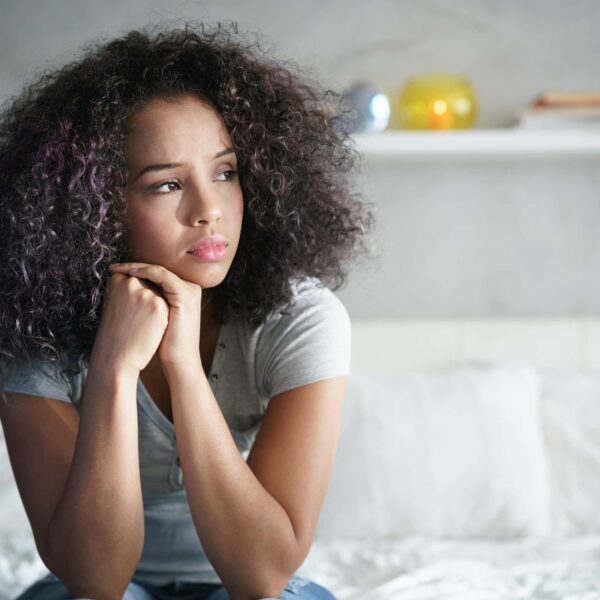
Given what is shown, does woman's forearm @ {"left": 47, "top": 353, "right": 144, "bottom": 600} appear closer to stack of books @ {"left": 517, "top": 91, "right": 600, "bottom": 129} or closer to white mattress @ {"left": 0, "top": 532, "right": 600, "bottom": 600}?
white mattress @ {"left": 0, "top": 532, "right": 600, "bottom": 600}

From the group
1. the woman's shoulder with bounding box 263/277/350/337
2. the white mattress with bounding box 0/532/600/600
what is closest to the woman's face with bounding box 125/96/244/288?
the woman's shoulder with bounding box 263/277/350/337

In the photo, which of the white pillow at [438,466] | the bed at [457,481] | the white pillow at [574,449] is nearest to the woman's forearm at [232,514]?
the bed at [457,481]

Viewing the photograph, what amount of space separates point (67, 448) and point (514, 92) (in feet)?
5.88

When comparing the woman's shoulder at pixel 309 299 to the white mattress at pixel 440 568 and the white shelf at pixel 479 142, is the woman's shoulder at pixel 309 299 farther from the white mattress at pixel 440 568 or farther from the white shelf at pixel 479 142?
the white shelf at pixel 479 142

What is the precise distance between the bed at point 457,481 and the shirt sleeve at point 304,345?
0.59 metres

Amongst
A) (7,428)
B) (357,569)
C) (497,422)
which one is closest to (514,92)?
(497,422)

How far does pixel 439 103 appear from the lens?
2.41m

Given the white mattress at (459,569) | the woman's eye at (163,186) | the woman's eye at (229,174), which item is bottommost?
the white mattress at (459,569)

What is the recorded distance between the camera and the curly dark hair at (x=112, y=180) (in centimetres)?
127

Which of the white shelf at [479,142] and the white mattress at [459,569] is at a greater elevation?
the white shelf at [479,142]

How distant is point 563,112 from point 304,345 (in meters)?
1.36

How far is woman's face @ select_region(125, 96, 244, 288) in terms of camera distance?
A: 1.25 m

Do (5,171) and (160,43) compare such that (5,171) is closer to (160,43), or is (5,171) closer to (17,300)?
(17,300)

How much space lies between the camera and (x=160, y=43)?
1357 millimetres
